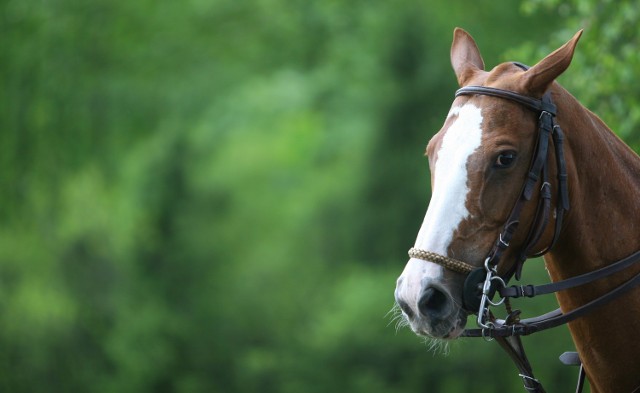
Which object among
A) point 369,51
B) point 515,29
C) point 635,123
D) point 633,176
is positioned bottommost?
point 633,176

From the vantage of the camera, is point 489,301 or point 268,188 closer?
point 489,301

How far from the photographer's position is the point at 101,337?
46.4 feet

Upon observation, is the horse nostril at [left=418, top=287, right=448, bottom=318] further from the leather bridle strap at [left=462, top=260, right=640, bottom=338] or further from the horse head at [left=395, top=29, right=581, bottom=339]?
the leather bridle strap at [left=462, top=260, right=640, bottom=338]

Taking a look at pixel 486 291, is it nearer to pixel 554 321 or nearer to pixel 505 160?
pixel 554 321

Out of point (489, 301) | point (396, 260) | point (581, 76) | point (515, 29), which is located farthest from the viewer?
point (515, 29)

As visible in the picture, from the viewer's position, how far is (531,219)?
11.6 feet

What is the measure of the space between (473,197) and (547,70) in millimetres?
533

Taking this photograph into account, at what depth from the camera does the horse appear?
343 centimetres

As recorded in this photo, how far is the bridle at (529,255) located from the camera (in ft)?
11.3

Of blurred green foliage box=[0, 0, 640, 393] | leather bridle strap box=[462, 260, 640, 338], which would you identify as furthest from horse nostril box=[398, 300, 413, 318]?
blurred green foliage box=[0, 0, 640, 393]

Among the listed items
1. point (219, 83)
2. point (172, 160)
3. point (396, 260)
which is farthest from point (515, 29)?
point (219, 83)

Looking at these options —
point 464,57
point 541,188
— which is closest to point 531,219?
point 541,188

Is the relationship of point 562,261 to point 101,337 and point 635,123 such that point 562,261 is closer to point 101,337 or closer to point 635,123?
point 635,123

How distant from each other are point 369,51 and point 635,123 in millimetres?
12132
